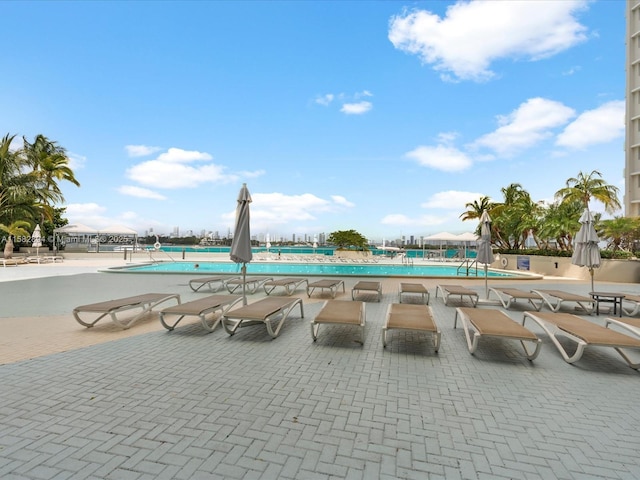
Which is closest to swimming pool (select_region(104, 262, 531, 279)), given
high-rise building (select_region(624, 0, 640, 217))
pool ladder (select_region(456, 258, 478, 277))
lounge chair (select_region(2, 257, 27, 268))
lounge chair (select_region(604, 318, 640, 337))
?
pool ladder (select_region(456, 258, 478, 277))

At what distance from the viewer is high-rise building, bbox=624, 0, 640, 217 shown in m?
27.4

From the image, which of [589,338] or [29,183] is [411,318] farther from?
[29,183]

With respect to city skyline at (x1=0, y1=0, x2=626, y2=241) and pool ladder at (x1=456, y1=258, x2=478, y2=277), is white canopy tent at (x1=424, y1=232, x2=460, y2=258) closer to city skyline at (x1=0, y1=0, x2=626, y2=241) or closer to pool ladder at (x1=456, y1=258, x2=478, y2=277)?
pool ladder at (x1=456, y1=258, x2=478, y2=277)

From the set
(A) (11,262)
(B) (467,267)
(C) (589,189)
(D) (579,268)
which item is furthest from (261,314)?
(C) (589,189)

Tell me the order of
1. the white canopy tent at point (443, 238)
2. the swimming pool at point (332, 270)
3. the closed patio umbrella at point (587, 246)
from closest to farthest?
the closed patio umbrella at point (587, 246)
the swimming pool at point (332, 270)
the white canopy tent at point (443, 238)

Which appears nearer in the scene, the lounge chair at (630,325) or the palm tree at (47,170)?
the lounge chair at (630,325)

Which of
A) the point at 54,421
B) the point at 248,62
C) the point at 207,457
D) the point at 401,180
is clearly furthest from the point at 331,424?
the point at 401,180

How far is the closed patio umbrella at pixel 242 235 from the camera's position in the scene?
5.77m

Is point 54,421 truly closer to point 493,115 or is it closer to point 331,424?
point 331,424

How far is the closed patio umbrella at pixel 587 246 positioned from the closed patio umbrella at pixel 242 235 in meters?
7.18

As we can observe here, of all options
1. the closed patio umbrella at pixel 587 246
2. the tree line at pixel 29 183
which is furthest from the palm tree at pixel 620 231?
the tree line at pixel 29 183

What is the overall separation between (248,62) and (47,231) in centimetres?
2087

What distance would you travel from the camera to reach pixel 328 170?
3112 cm

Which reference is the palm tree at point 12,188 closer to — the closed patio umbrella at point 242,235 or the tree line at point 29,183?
the tree line at point 29,183
